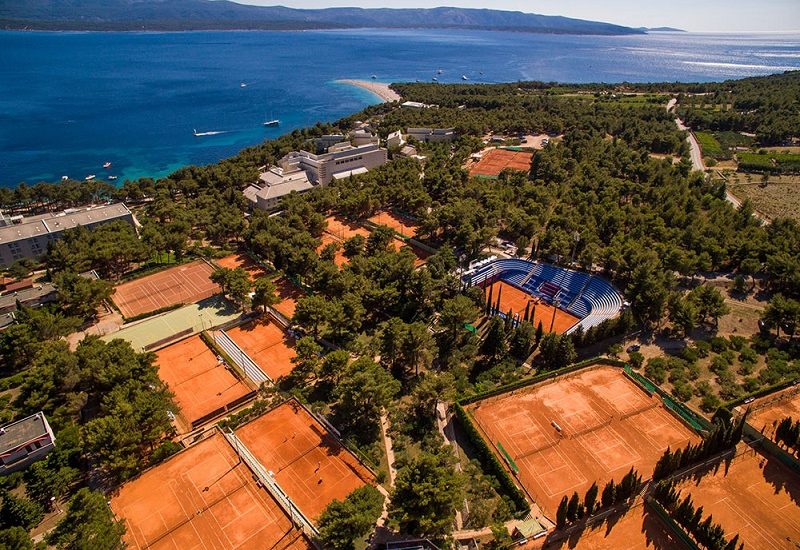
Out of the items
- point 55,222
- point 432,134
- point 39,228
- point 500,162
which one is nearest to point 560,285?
point 500,162

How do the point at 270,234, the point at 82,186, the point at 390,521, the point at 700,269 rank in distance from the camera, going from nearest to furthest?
1. the point at 390,521
2. the point at 700,269
3. the point at 270,234
4. the point at 82,186

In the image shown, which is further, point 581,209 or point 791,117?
point 791,117

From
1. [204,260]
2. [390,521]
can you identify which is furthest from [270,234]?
[390,521]

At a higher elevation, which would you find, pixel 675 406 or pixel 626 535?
pixel 675 406

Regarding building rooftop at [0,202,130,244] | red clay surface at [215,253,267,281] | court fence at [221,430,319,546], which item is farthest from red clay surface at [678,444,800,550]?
building rooftop at [0,202,130,244]

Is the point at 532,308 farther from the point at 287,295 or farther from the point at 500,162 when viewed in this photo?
the point at 500,162

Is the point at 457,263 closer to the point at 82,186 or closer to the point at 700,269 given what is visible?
the point at 700,269

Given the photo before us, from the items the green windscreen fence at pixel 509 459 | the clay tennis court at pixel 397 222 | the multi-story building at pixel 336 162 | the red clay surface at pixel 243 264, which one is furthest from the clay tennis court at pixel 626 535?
the multi-story building at pixel 336 162
